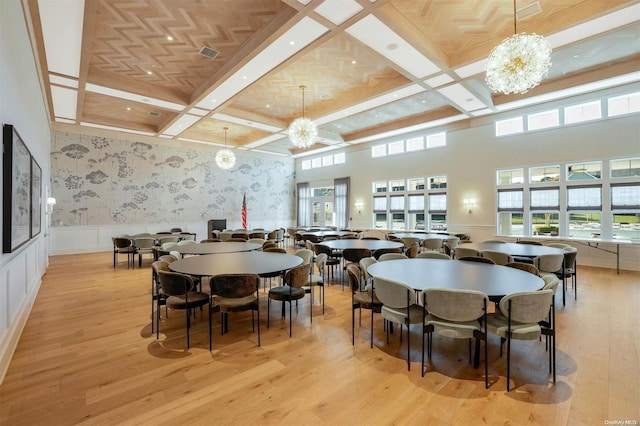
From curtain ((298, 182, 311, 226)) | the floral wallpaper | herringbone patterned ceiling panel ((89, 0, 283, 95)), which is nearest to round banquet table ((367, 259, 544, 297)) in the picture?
herringbone patterned ceiling panel ((89, 0, 283, 95))

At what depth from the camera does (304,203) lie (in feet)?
49.6

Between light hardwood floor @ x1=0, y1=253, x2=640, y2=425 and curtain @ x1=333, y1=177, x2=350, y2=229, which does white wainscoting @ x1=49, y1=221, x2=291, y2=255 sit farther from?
curtain @ x1=333, y1=177, x2=350, y2=229

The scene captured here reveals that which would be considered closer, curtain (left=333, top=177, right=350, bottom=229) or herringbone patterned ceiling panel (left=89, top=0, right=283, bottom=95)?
herringbone patterned ceiling panel (left=89, top=0, right=283, bottom=95)

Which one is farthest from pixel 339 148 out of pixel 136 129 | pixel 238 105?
pixel 136 129

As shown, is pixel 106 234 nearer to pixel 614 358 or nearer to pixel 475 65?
pixel 475 65

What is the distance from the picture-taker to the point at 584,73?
6.59m

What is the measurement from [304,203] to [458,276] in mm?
12346

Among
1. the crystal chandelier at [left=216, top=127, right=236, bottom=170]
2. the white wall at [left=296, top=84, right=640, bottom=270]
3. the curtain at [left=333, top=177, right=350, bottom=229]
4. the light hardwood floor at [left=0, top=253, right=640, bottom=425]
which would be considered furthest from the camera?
the curtain at [left=333, top=177, right=350, bottom=229]

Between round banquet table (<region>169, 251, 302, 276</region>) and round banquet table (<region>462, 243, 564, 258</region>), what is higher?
round banquet table (<region>169, 251, 302, 276</region>)

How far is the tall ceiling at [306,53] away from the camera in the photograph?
417cm

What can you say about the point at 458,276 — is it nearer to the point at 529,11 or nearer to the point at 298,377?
the point at 298,377

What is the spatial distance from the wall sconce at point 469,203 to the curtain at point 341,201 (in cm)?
502

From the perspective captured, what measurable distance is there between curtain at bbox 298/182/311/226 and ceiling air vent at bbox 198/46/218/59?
31.4 feet

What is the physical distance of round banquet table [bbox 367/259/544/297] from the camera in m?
2.64
